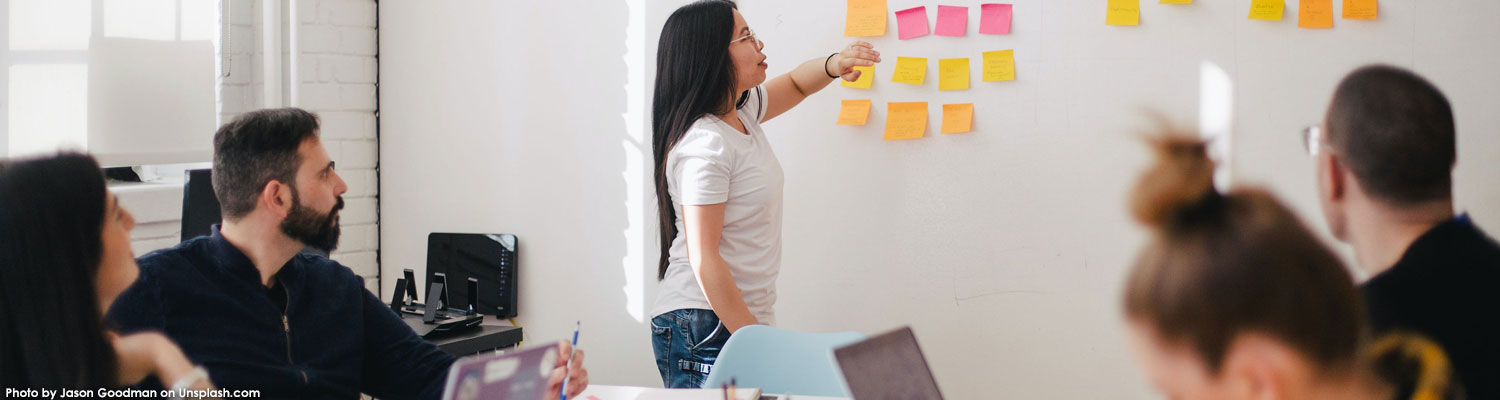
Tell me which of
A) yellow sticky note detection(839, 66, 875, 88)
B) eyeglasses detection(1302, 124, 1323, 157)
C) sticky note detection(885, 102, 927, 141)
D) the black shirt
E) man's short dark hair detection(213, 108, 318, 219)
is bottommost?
the black shirt

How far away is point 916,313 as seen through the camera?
9.09 feet

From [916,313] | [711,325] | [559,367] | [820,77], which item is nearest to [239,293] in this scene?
[559,367]

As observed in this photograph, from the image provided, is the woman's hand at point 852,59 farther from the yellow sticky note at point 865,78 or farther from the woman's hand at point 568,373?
the woman's hand at point 568,373

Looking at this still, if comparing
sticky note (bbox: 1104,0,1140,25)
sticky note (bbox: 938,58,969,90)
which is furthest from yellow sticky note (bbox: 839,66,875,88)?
sticky note (bbox: 1104,0,1140,25)

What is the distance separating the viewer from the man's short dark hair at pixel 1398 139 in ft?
4.36

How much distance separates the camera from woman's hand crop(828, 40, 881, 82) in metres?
2.46

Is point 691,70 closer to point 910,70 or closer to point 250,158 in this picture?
point 910,70

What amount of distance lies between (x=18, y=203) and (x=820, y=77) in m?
1.77

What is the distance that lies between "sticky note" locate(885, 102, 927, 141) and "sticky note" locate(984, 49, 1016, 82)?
188mm

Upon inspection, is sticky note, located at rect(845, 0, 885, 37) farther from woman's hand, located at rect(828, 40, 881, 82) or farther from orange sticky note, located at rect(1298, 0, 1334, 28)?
orange sticky note, located at rect(1298, 0, 1334, 28)

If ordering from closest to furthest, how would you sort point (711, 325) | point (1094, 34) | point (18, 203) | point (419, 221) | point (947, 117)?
point (18, 203) → point (711, 325) → point (1094, 34) → point (947, 117) → point (419, 221)

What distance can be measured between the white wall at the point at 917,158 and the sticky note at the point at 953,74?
3 centimetres

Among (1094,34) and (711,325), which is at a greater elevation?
→ (1094,34)

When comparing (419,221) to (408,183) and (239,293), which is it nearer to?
(408,183)
